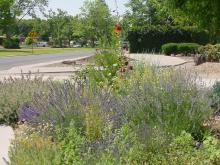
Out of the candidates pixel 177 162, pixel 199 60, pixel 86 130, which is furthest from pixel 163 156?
pixel 199 60

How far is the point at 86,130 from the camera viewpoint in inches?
239

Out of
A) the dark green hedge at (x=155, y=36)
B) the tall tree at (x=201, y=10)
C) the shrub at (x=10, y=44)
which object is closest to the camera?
the tall tree at (x=201, y=10)

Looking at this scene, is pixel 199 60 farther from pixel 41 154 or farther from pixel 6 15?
pixel 6 15

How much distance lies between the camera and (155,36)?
4928 cm

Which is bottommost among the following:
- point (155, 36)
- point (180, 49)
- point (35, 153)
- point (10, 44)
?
point (10, 44)

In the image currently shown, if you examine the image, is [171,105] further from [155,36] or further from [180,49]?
[155,36]

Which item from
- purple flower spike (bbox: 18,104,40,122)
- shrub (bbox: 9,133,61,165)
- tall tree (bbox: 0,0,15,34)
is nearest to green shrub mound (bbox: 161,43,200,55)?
purple flower spike (bbox: 18,104,40,122)

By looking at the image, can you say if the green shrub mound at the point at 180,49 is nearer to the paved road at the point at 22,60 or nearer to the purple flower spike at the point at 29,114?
the paved road at the point at 22,60

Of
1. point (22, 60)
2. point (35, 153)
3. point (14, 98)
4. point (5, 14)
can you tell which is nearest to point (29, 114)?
point (14, 98)

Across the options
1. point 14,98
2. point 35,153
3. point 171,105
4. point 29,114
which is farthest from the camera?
point 14,98

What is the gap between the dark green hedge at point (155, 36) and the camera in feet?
161

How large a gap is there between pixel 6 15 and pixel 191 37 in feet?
123

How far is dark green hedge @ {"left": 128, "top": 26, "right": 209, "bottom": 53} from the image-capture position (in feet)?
161

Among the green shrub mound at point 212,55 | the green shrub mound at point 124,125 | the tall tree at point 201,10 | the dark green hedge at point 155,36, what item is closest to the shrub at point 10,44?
the dark green hedge at point 155,36
